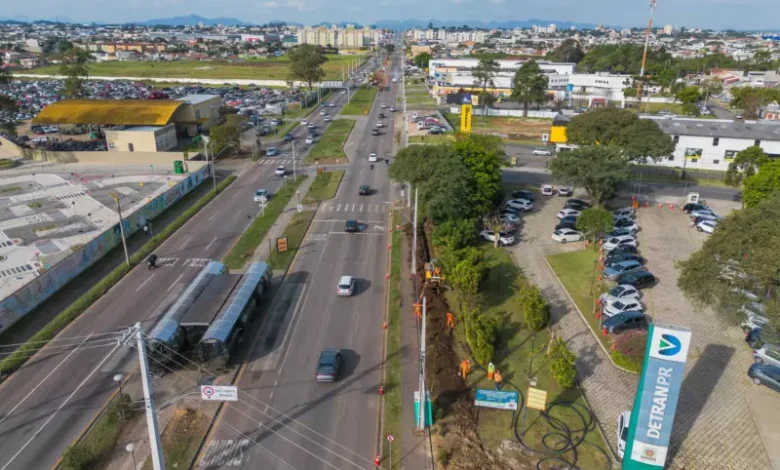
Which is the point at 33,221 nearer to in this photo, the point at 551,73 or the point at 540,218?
the point at 540,218

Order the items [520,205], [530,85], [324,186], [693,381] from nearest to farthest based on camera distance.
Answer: [693,381], [520,205], [324,186], [530,85]

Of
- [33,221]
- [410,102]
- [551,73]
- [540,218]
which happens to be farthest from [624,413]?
[551,73]

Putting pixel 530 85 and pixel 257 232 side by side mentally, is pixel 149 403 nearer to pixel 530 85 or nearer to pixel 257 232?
pixel 257 232

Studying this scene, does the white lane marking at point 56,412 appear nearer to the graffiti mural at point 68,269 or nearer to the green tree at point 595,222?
the graffiti mural at point 68,269

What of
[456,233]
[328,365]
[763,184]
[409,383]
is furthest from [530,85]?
[328,365]

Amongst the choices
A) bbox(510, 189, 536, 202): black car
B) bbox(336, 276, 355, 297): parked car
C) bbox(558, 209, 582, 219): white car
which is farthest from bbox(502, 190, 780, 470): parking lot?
bbox(510, 189, 536, 202): black car
